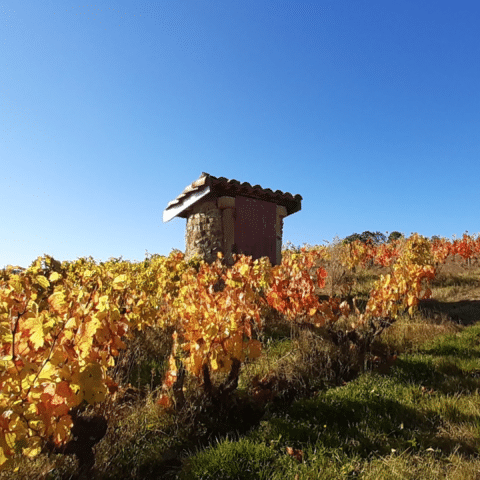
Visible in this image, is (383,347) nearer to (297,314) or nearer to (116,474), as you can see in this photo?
(297,314)

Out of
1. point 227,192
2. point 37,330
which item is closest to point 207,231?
point 227,192

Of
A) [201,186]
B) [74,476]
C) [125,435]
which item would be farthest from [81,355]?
[201,186]

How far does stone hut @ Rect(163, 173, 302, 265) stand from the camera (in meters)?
8.82

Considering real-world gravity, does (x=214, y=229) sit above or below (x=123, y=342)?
above

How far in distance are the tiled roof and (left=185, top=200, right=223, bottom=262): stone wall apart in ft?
1.10

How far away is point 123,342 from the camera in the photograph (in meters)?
2.53

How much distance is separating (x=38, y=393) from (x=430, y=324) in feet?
20.2

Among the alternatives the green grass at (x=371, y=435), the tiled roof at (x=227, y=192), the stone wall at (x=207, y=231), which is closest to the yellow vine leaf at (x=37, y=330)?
the green grass at (x=371, y=435)

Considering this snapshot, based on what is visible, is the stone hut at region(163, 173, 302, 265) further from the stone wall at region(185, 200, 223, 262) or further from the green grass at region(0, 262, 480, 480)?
the green grass at region(0, 262, 480, 480)

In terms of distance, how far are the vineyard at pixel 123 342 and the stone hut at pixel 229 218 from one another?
226 centimetres

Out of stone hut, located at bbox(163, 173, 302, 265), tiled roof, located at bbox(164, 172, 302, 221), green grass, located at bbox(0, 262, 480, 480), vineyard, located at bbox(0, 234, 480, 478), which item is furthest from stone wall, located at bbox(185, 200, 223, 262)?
green grass, located at bbox(0, 262, 480, 480)

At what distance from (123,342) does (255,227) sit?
6.90m

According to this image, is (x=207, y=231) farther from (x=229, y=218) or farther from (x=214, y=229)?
(x=229, y=218)

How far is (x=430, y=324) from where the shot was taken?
6.11 metres
